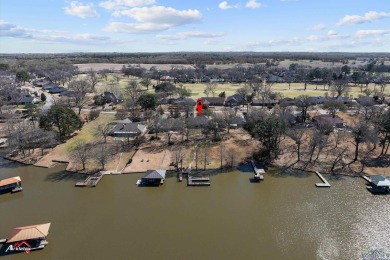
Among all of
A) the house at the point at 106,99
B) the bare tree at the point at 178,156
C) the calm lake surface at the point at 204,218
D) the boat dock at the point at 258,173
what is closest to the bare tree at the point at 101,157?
the calm lake surface at the point at 204,218

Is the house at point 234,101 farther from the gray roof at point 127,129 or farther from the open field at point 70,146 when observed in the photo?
the open field at point 70,146

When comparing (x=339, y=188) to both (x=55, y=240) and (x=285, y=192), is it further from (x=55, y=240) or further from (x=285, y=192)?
(x=55, y=240)

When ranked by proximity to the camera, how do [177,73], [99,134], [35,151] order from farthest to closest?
[177,73] → [99,134] → [35,151]

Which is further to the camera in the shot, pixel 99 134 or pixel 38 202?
pixel 99 134

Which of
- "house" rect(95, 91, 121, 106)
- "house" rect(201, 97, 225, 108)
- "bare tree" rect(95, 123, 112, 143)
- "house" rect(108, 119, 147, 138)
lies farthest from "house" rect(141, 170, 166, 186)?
"house" rect(95, 91, 121, 106)

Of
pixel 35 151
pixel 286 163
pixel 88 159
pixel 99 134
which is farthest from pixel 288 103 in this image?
pixel 35 151
